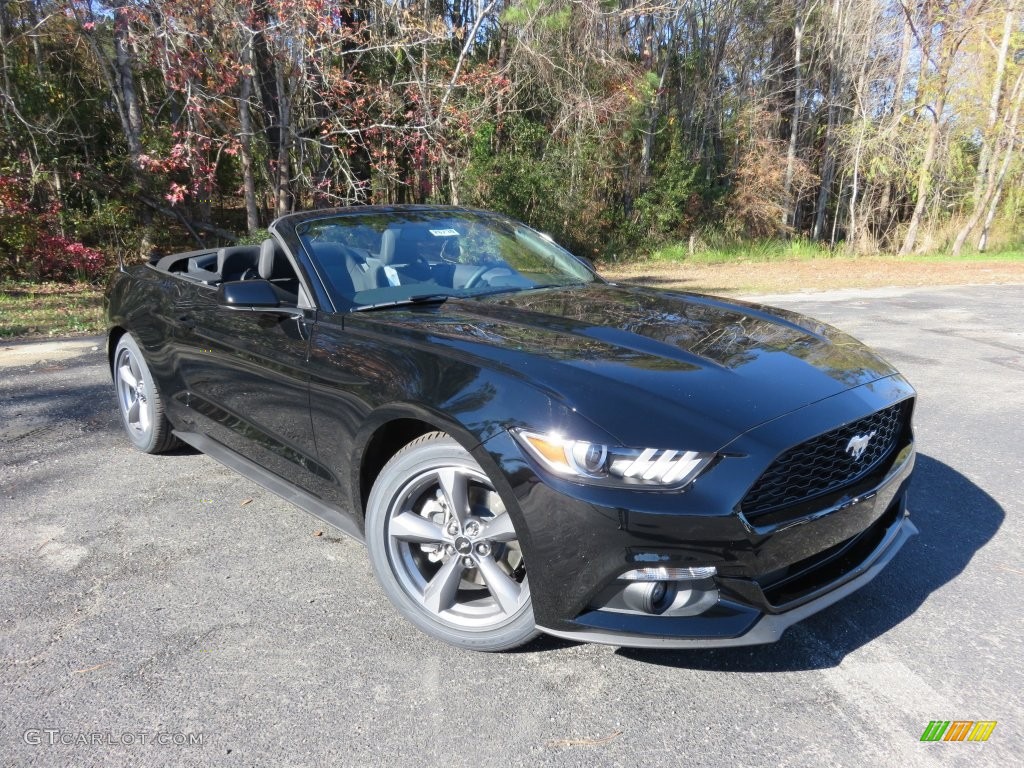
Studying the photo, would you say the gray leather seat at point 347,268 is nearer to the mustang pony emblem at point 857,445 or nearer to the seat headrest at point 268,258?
the seat headrest at point 268,258

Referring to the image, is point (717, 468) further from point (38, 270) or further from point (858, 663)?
point (38, 270)

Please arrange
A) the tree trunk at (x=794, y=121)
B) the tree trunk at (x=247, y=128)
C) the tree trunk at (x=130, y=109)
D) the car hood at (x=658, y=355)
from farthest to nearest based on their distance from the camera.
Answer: the tree trunk at (x=794, y=121) → the tree trunk at (x=130, y=109) → the tree trunk at (x=247, y=128) → the car hood at (x=658, y=355)

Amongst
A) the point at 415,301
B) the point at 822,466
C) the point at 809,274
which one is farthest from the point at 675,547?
the point at 809,274

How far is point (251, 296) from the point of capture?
3.07 meters

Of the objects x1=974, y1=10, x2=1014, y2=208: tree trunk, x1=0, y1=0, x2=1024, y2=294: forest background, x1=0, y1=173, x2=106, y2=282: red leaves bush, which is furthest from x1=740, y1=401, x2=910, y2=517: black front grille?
x1=974, y1=10, x2=1014, y2=208: tree trunk

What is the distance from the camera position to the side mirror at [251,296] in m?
3.07

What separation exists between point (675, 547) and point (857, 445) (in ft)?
2.67

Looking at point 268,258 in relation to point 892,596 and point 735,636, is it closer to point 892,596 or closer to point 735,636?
point 735,636

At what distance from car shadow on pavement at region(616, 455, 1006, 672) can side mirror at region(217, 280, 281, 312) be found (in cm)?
199

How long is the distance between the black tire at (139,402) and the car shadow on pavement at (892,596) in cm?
309

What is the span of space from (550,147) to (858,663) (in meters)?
17.9

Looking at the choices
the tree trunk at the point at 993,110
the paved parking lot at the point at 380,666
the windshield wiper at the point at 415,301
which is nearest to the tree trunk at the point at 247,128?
the windshield wiper at the point at 415,301

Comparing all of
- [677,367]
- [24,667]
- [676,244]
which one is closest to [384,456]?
[677,367]

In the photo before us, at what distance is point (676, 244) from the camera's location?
2241 cm
